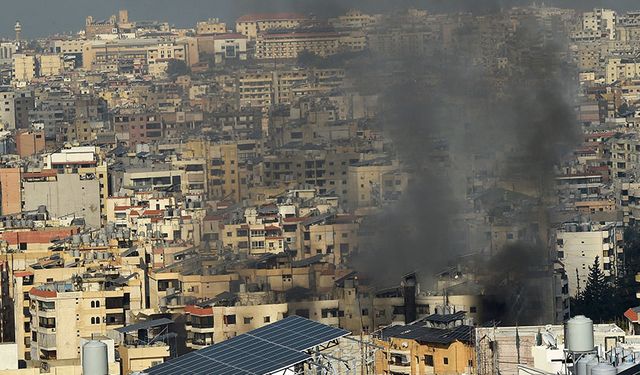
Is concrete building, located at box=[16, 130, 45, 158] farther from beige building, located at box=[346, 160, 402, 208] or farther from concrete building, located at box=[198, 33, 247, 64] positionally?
beige building, located at box=[346, 160, 402, 208]

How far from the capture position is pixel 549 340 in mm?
10367

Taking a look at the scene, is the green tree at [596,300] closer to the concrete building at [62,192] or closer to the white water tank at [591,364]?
the concrete building at [62,192]

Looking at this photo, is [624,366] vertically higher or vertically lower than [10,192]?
lower

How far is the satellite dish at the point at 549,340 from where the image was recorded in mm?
10172

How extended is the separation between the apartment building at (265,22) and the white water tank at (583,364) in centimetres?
1846

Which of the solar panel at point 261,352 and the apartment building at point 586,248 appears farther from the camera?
the apartment building at point 586,248

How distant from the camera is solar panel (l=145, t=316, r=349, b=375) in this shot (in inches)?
340

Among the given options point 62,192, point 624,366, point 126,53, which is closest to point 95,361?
point 624,366

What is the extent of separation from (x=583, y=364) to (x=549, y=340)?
1900 mm

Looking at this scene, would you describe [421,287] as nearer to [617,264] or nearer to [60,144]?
[617,264]

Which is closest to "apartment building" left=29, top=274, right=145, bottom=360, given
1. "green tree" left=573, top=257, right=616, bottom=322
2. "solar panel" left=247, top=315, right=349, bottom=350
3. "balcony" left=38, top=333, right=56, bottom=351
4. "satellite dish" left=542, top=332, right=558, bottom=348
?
"balcony" left=38, top=333, right=56, bottom=351

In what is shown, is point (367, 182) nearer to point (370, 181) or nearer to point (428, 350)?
point (370, 181)

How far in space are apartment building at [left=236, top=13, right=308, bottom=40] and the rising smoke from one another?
287cm

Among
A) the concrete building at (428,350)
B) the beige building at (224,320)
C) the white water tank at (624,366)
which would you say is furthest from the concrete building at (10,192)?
the white water tank at (624,366)
